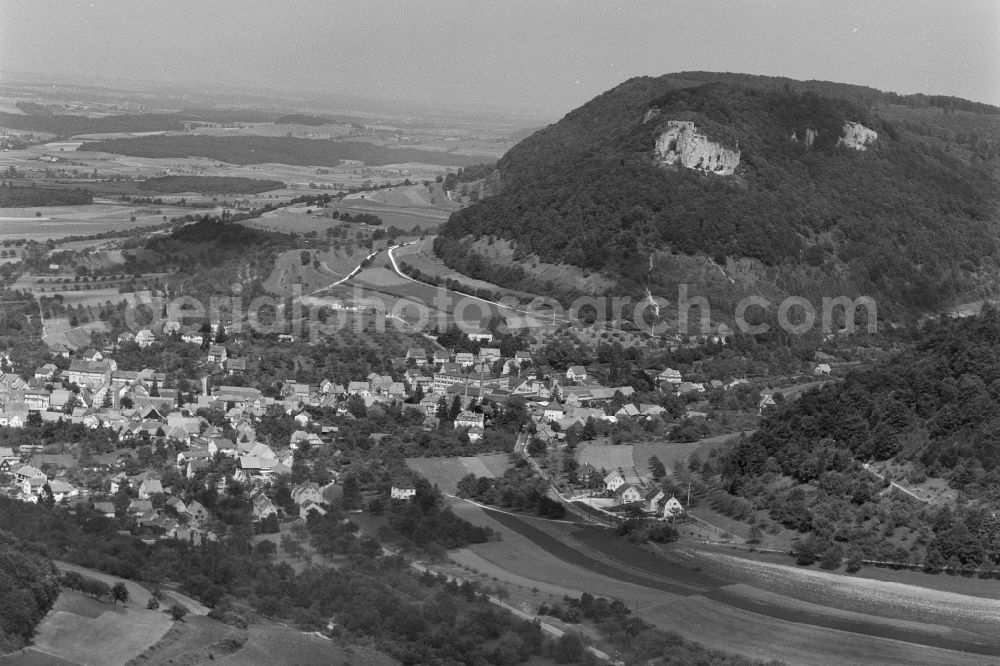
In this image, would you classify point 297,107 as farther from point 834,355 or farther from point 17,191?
point 834,355

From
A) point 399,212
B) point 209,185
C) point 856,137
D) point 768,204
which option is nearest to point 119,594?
point 768,204

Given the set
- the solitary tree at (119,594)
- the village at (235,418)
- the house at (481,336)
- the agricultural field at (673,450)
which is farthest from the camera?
the house at (481,336)

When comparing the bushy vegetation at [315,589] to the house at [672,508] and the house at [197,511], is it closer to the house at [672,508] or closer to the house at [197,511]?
the house at [197,511]

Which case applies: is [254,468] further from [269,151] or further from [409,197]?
[269,151]

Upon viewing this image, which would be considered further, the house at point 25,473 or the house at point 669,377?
the house at point 669,377

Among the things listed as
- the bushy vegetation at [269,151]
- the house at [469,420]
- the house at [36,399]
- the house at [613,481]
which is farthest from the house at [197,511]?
the bushy vegetation at [269,151]

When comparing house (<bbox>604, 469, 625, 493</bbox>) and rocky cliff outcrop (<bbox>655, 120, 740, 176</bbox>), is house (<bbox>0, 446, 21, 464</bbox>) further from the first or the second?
rocky cliff outcrop (<bbox>655, 120, 740, 176</bbox>)
